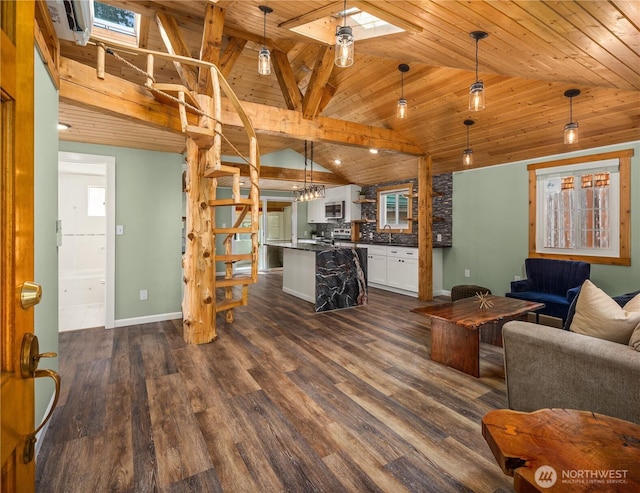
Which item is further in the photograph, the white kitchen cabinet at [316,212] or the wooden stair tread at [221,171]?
the white kitchen cabinet at [316,212]

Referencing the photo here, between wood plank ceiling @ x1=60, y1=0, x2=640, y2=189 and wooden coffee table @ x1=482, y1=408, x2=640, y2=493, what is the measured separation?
2.06 metres

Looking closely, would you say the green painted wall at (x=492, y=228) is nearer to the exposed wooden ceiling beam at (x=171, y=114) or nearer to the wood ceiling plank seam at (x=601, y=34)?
the exposed wooden ceiling beam at (x=171, y=114)

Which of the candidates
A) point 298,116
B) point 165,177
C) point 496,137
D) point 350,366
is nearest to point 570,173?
point 496,137

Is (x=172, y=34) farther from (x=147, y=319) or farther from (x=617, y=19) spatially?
(x=617, y=19)

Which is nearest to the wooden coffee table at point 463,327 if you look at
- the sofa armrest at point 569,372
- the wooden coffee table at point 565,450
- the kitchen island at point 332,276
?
the sofa armrest at point 569,372

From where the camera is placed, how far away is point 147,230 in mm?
4316

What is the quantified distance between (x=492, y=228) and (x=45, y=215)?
5838 millimetres

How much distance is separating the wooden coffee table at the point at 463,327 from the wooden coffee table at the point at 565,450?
139 centimetres

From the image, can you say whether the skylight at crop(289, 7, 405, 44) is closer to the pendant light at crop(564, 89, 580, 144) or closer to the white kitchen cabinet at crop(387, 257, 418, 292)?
the pendant light at crop(564, 89, 580, 144)

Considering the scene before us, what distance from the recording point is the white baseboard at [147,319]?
164 inches

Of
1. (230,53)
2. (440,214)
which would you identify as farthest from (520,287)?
(230,53)

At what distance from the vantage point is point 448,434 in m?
1.97

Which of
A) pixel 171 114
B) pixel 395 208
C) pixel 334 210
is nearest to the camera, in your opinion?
pixel 171 114

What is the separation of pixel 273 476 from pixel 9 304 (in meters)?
1.49
